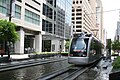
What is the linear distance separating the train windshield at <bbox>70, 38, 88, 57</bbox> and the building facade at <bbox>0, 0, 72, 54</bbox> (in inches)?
717

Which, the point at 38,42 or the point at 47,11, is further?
the point at 47,11

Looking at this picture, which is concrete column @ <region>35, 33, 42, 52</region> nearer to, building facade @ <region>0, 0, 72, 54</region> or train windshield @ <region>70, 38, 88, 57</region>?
building facade @ <region>0, 0, 72, 54</region>

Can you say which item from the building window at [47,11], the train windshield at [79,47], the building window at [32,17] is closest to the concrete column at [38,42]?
the building window at [32,17]

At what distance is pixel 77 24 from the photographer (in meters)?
150

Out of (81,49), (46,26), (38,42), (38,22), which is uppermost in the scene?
(38,22)

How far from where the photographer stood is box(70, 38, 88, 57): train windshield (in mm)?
23844

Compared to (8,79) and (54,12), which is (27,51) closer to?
(54,12)

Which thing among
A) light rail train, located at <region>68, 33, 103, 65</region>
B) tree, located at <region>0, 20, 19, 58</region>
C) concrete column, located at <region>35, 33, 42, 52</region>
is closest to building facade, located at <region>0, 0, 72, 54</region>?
concrete column, located at <region>35, 33, 42, 52</region>

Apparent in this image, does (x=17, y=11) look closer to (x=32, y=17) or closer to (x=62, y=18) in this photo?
(x=32, y=17)

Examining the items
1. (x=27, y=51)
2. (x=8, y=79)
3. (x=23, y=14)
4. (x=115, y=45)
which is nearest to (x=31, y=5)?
(x=23, y=14)

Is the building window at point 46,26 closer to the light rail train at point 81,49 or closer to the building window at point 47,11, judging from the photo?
the building window at point 47,11

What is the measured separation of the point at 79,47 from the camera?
24.2 meters

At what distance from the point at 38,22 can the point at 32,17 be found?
4.76 m

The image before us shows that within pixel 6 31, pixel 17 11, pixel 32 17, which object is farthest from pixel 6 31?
pixel 32 17
